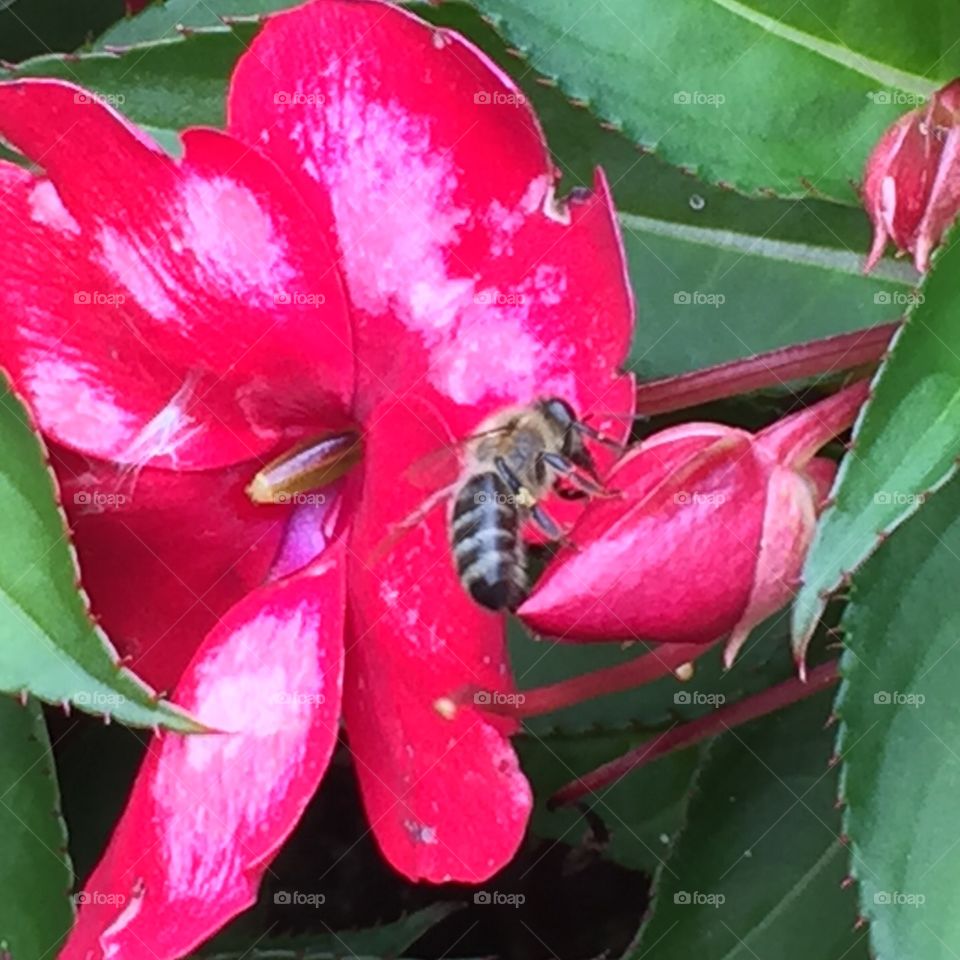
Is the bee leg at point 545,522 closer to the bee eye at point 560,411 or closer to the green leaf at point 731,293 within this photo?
the bee eye at point 560,411

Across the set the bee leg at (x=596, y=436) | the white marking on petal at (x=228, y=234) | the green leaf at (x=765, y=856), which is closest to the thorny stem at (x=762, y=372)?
the bee leg at (x=596, y=436)

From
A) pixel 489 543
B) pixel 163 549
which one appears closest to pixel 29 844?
pixel 163 549

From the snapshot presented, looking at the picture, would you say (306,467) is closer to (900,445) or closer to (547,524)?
(547,524)

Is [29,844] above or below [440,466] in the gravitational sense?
below

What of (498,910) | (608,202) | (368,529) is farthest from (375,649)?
(498,910)

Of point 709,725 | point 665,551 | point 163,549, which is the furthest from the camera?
point 709,725

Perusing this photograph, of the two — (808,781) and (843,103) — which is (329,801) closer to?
(808,781)

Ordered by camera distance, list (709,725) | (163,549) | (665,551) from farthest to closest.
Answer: (709,725) < (163,549) < (665,551)
